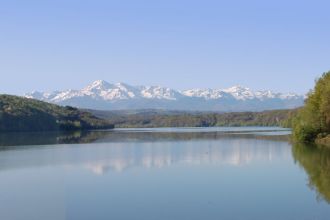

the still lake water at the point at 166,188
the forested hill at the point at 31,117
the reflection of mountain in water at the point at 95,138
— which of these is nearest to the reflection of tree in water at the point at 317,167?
the still lake water at the point at 166,188

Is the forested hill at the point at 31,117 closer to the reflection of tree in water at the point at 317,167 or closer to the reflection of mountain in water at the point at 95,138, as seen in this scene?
the reflection of mountain in water at the point at 95,138

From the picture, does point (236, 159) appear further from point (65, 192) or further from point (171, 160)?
point (65, 192)

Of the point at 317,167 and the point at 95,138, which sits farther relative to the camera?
the point at 95,138

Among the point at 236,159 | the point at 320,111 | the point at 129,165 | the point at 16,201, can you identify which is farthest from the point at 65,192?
the point at 320,111

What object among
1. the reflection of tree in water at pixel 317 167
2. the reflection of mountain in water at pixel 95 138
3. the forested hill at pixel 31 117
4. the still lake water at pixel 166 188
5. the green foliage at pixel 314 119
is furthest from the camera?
the forested hill at pixel 31 117

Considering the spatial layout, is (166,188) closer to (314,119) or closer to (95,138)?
(314,119)

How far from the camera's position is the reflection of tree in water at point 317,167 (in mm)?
35716

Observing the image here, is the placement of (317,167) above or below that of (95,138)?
below

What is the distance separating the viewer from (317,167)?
1907 inches

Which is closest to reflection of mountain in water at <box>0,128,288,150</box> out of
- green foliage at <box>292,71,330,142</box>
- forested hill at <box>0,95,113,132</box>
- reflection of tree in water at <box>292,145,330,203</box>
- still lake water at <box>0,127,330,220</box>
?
green foliage at <box>292,71,330,142</box>

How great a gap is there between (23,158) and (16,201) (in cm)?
3120

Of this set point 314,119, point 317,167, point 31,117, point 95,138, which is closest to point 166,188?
point 317,167

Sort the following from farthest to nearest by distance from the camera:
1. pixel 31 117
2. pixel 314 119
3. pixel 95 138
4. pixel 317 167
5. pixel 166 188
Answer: pixel 31 117 < pixel 95 138 < pixel 314 119 < pixel 317 167 < pixel 166 188

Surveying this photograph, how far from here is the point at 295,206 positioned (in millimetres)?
29641
